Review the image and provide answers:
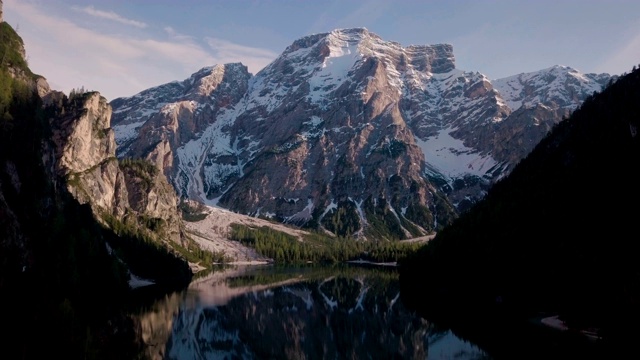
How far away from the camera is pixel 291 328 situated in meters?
101

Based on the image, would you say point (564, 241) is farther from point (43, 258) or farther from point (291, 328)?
point (43, 258)

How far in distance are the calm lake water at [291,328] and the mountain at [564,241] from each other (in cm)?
1666

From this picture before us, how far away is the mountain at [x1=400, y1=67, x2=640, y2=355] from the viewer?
89.8 meters

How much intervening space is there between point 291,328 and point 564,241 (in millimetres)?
58861

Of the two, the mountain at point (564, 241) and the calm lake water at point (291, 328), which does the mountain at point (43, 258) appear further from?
the mountain at point (564, 241)

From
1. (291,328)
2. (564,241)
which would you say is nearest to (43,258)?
(291,328)

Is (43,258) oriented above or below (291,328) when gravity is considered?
above

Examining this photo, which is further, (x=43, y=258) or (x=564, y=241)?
(x=564, y=241)

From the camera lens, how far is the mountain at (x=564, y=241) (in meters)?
A: 89.8

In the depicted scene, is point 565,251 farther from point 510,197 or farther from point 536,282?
point 510,197

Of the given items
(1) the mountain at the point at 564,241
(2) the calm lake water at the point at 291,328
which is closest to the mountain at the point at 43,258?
(2) the calm lake water at the point at 291,328

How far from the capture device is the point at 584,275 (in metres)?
97.6

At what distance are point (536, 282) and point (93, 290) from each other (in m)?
90.6

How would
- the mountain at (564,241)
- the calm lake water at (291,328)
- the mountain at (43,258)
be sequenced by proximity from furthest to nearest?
the mountain at (564,241), the calm lake water at (291,328), the mountain at (43,258)
